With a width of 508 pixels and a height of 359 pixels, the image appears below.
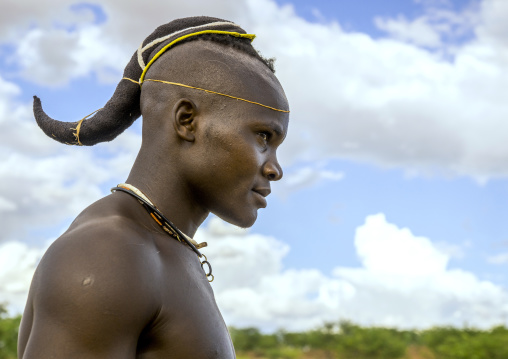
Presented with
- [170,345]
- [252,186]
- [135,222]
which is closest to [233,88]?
[252,186]

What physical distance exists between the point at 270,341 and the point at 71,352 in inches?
1304

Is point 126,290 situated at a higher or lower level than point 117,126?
lower

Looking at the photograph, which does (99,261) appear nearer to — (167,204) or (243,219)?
(167,204)

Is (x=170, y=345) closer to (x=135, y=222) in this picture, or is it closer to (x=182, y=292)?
(x=182, y=292)

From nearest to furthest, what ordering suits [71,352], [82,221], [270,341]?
[71,352] < [82,221] < [270,341]

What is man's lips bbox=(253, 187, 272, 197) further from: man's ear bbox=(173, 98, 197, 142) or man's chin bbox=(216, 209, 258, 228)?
man's ear bbox=(173, 98, 197, 142)

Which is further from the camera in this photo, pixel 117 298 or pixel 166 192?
pixel 166 192

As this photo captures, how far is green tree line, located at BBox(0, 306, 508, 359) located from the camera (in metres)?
25.1

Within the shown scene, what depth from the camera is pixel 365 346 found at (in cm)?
3203

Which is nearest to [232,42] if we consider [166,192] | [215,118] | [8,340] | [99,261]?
[215,118]

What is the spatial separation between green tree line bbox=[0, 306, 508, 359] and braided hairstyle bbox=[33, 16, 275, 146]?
23081 millimetres

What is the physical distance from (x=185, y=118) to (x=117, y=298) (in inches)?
41.0

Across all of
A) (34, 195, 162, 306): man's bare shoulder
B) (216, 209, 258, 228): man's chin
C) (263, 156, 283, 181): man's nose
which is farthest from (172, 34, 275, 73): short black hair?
Result: (34, 195, 162, 306): man's bare shoulder

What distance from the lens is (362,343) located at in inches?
1265
